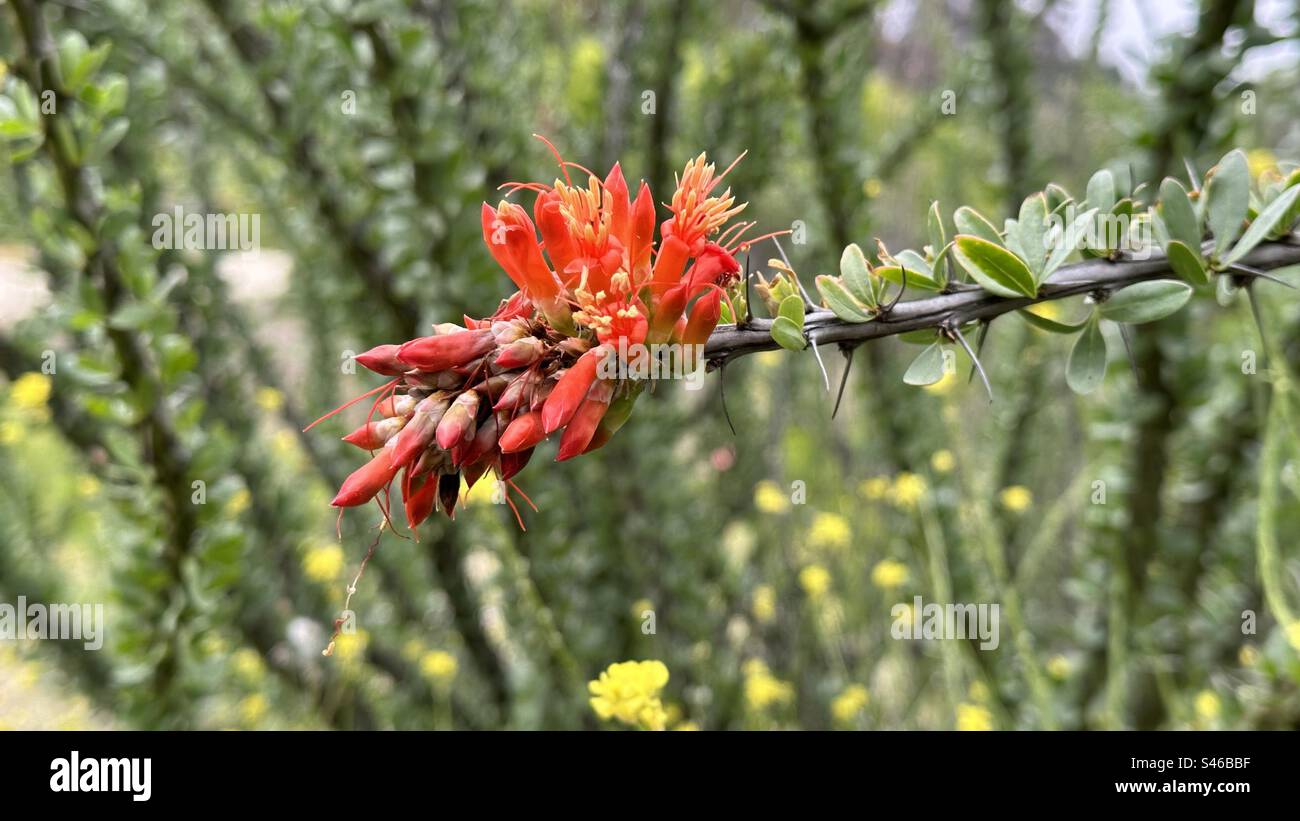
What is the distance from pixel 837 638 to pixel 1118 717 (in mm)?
624

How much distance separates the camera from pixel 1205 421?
1.01 metres

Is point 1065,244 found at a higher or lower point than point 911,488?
higher

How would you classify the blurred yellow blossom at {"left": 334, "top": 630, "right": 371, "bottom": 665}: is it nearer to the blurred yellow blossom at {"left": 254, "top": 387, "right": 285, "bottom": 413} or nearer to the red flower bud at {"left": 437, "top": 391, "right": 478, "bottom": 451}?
the blurred yellow blossom at {"left": 254, "top": 387, "right": 285, "bottom": 413}

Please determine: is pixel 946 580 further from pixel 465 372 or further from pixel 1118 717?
pixel 465 372

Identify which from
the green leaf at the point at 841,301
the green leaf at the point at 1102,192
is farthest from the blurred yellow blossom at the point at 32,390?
the green leaf at the point at 1102,192

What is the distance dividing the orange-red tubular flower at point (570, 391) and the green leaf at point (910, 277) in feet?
0.46

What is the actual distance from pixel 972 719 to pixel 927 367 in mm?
752

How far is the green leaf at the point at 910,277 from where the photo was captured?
15.3 inches

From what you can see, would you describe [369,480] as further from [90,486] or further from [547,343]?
[90,486]

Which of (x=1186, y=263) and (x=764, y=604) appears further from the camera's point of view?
(x=764, y=604)

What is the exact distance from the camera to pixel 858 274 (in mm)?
389

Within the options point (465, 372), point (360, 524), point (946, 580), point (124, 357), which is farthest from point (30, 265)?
point (946, 580)

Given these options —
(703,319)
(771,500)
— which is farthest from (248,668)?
(703,319)
